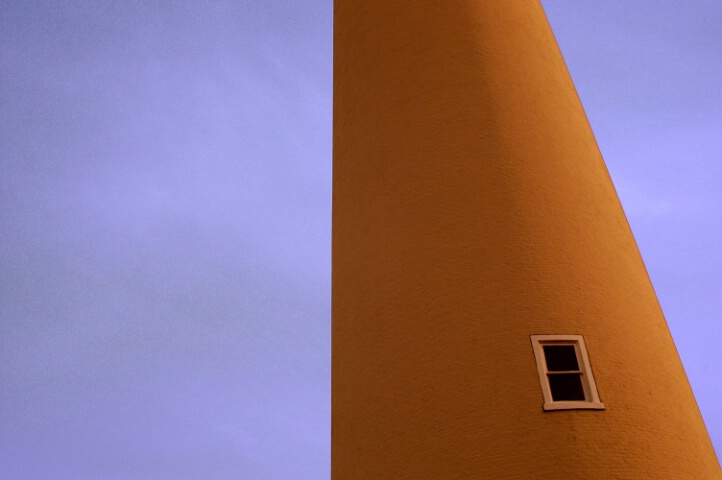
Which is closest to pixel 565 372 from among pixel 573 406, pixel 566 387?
pixel 566 387

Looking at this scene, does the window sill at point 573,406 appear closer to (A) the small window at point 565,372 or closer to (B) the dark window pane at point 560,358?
(A) the small window at point 565,372

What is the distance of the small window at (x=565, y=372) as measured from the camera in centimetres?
814

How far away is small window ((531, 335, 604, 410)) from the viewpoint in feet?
26.7

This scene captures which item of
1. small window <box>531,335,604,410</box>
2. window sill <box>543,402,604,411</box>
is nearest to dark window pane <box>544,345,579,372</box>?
small window <box>531,335,604,410</box>

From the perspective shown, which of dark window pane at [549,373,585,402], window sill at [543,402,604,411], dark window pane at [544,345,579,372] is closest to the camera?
window sill at [543,402,604,411]

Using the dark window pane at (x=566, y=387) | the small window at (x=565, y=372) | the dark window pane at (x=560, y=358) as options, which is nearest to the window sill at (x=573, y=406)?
the small window at (x=565, y=372)

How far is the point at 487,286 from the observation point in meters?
8.95

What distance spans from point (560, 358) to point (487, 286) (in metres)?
1.17

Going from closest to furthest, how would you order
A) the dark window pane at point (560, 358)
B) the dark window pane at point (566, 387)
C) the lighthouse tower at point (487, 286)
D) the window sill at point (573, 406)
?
the window sill at point (573, 406)
the lighthouse tower at point (487, 286)
the dark window pane at point (566, 387)
the dark window pane at point (560, 358)

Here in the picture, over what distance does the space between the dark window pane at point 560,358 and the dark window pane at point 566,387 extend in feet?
0.30

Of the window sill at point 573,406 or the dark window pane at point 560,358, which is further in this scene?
the dark window pane at point 560,358

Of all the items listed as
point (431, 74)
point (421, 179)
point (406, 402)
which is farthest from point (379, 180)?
point (406, 402)

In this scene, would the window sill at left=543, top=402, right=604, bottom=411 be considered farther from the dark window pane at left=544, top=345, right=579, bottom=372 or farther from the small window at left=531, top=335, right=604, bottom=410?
the dark window pane at left=544, top=345, right=579, bottom=372

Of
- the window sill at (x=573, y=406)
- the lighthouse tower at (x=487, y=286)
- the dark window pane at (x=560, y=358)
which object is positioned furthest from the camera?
the dark window pane at (x=560, y=358)
